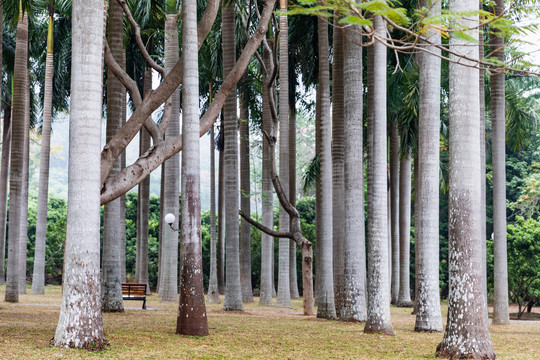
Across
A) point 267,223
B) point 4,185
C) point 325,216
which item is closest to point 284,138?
point 267,223

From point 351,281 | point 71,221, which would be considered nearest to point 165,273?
point 351,281

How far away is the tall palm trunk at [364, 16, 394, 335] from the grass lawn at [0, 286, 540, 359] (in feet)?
1.70

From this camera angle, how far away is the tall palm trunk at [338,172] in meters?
15.8

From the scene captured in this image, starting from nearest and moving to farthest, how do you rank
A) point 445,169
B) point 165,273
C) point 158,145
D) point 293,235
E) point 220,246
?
point 158,145, point 293,235, point 165,273, point 445,169, point 220,246

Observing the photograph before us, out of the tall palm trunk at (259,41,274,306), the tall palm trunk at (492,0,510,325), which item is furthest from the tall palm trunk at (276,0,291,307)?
the tall palm trunk at (492,0,510,325)

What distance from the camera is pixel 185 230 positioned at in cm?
1051

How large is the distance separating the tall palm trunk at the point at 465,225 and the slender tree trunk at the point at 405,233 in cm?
1412

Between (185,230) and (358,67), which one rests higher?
(358,67)

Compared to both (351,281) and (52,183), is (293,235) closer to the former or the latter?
(351,281)

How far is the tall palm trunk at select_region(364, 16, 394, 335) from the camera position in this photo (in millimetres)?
12000

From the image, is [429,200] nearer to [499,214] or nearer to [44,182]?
[499,214]

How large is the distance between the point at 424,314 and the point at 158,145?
6.33 metres

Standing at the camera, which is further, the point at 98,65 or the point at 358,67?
the point at 358,67

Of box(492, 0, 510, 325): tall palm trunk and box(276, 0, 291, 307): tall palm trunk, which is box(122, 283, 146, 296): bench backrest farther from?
box(492, 0, 510, 325): tall palm trunk
